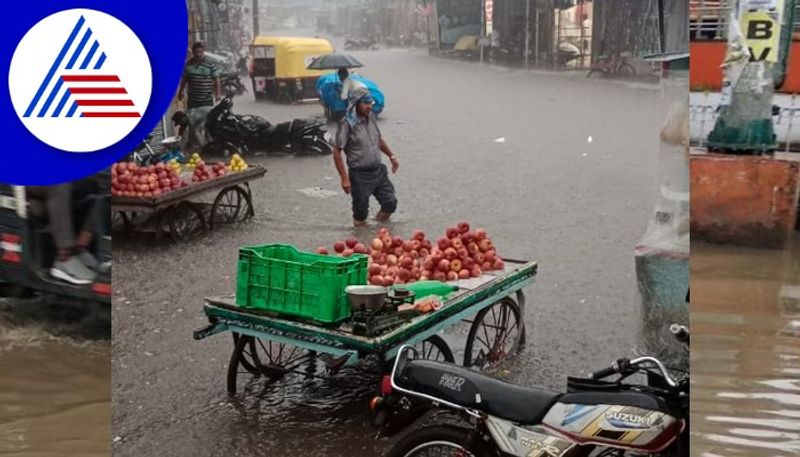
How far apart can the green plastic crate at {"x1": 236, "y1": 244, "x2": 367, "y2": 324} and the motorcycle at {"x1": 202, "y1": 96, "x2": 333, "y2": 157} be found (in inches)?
10.6

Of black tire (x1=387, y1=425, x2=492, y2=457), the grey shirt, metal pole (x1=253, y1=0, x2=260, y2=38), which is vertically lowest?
black tire (x1=387, y1=425, x2=492, y2=457)

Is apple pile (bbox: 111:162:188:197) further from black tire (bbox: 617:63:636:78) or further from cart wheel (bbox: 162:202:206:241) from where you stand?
black tire (bbox: 617:63:636:78)

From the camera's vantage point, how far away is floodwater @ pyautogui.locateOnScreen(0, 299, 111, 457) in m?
2.96

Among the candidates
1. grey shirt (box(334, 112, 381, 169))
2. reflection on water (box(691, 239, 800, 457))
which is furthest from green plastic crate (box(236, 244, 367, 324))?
reflection on water (box(691, 239, 800, 457))

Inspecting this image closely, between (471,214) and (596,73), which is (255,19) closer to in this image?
(471,214)

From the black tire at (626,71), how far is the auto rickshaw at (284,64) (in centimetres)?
77

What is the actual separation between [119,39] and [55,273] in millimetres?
767

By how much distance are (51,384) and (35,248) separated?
0.97 meters

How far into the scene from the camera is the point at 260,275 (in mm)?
2426

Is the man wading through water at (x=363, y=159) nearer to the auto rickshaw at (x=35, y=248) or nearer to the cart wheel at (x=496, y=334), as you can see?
the cart wheel at (x=496, y=334)

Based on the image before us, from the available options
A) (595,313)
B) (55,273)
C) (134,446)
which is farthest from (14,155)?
(595,313)

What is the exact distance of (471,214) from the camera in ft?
7.82

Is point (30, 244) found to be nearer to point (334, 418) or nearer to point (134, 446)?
point (134, 446)

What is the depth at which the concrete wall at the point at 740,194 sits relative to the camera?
318 centimetres
